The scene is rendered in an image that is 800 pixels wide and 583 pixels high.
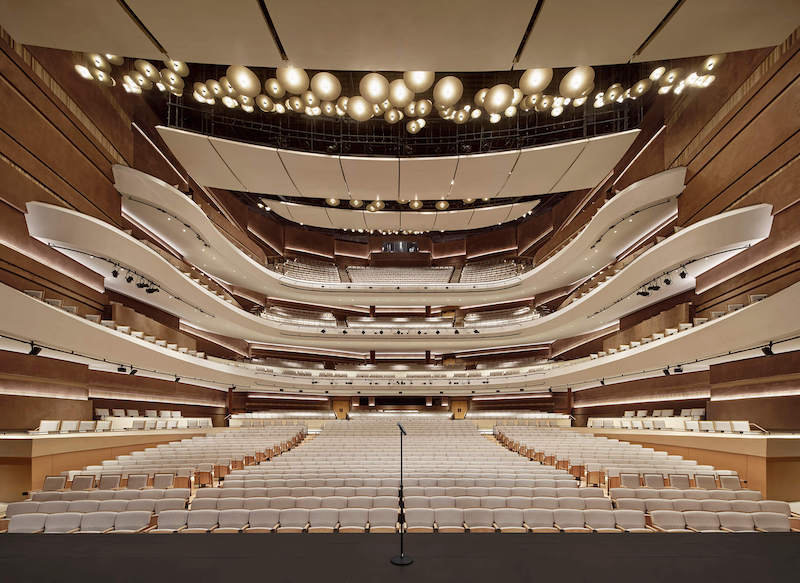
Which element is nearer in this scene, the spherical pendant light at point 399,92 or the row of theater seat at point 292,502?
the row of theater seat at point 292,502

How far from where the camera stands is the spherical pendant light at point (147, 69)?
7.54 metres

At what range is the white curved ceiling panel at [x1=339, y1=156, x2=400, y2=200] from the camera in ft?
55.1

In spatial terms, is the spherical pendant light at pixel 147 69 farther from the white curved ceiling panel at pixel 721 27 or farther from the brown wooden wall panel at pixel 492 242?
the brown wooden wall panel at pixel 492 242

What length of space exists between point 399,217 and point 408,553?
74.3ft

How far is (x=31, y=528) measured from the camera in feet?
16.0

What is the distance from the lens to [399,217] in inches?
989

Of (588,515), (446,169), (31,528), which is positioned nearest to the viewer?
(31,528)

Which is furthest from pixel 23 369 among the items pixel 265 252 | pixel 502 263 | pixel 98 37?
pixel 502 263

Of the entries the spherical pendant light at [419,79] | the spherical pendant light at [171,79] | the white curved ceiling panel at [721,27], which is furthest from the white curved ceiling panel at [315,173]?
the white curved ceiling panel at [721,27]

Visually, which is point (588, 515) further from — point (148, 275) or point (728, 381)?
point (148, 275)

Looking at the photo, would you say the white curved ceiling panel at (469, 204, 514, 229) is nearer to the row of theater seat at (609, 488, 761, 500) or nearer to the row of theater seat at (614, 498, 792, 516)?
the row of theater seat at (609, 488, 761, 500)

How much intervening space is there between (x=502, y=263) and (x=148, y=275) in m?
21.5

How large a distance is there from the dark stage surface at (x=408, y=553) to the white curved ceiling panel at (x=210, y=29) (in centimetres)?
459

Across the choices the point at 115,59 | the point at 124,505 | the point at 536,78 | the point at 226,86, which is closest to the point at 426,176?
the point at 226,86
